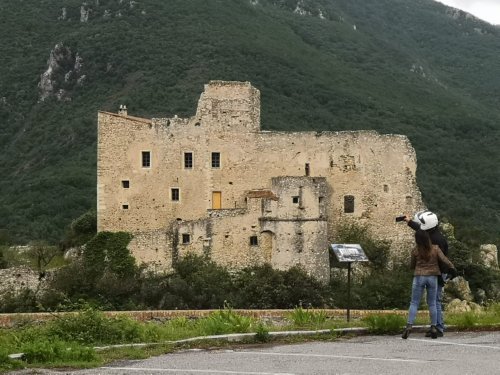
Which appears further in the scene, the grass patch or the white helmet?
the grass patch

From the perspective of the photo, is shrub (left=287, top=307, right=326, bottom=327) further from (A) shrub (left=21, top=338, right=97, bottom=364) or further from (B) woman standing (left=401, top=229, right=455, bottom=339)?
(A) shrub (left=21, top=338, right=97, bottom=364)

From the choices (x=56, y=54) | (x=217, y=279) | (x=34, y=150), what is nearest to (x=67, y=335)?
(x=217, y=279)

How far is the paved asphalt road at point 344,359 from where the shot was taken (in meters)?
13.7

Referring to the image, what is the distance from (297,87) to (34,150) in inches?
899

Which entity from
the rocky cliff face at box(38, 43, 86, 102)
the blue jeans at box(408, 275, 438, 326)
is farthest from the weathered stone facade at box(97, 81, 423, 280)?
the rocky cliff face at box(38, 43, 86, 102)

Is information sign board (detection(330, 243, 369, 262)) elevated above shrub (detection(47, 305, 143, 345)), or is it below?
above

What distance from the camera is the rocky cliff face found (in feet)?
283

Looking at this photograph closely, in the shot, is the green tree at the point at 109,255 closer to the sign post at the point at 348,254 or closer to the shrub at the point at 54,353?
the sign post at the point at 348,254

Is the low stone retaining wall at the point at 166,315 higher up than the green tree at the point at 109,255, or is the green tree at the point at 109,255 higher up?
the green tree at the point at 109,255

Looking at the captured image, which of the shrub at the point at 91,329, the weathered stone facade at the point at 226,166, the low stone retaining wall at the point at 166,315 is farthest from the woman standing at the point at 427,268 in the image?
the weathered stone facade at the point at 226,166

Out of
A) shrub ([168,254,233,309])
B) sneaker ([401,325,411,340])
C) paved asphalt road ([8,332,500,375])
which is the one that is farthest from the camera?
shrub ([168,254,233,309])

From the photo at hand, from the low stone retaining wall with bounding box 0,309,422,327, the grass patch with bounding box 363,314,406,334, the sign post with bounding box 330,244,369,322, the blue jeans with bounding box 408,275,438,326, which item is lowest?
the low stone retaining wall with bounding box 0,309,422,327

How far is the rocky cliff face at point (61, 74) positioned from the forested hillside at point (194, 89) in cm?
12

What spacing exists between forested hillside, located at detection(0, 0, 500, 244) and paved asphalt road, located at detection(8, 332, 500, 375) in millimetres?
44501
